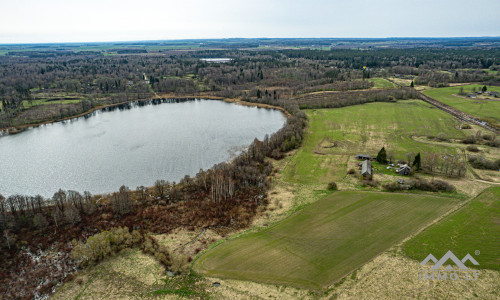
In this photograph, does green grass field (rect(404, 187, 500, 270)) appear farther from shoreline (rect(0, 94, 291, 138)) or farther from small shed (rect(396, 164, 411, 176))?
shoreline (rect(0, 94, 291, 138))

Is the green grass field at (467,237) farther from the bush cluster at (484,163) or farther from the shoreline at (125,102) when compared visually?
the shoreline at (125,102)

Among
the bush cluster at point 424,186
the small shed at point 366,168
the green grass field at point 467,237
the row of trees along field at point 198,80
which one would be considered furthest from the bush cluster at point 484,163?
the row of trees along field at point 198,80

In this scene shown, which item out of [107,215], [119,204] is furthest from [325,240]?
[107,215]

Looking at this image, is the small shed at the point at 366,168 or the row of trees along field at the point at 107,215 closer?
the row of trees along field at the point at 107,215

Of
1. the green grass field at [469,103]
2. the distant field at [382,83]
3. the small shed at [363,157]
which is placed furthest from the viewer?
the distant field at [382,83]

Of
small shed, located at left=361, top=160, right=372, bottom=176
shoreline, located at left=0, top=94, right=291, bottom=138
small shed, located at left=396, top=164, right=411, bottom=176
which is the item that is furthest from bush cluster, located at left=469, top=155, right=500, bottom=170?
shoreline, located at left=0, top=94, right=291, bottom=138

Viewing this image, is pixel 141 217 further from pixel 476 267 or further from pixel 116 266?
pixel 476 267

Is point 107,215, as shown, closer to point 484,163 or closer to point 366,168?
point 366,168
